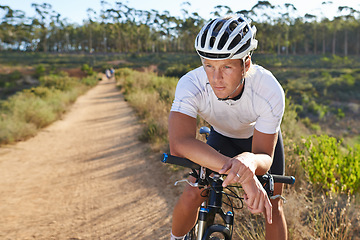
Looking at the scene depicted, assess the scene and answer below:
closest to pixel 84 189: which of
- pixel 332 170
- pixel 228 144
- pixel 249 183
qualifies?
pixel 228 144

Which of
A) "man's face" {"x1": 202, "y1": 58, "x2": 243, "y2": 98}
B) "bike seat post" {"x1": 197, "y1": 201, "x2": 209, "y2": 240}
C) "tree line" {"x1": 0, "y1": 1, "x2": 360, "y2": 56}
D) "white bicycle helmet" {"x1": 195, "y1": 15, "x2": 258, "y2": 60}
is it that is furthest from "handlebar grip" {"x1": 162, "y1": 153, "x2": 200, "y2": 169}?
"tree line" {"x1": 0, "y1": 1, "x2": 360, "y2": 56}

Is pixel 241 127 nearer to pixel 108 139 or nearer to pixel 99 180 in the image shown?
pixel 99 180

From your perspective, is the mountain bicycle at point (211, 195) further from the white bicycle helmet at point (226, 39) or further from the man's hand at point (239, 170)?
the white bicycle helmet at point (226, 39)

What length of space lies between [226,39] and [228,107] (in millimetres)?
467

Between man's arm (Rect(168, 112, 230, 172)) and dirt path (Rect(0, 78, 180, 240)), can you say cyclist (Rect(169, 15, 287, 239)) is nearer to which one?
man's arm (Rect(168, 112, 230, 172))

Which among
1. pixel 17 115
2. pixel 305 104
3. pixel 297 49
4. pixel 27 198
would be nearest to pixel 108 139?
pixel 17 115

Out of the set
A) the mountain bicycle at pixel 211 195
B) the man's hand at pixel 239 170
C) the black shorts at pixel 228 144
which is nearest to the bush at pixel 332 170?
the black shorts at pixel 228 144

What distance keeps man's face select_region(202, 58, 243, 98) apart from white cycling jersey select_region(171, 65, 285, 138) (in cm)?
17

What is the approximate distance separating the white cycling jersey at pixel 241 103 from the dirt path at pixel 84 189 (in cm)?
205

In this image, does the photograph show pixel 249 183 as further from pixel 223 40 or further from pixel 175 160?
pixel 223 40

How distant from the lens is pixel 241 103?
2.05 metres

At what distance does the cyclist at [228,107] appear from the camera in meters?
1.69

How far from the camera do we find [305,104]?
70.5 feet

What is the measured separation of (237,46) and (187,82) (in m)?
0.41
